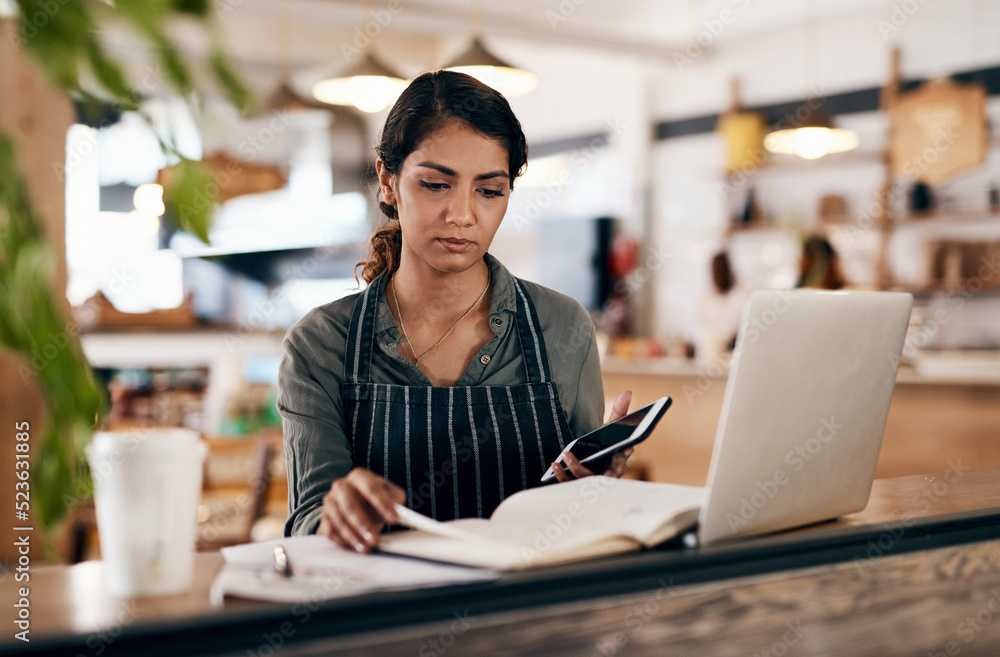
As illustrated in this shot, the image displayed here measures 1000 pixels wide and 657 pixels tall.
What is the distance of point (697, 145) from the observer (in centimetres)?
781

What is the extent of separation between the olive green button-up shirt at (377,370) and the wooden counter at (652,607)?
419mm

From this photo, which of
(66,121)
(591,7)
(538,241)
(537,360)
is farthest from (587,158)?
(537,360)

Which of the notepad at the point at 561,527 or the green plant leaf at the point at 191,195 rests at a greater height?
the green plant leaf at the point at 191,195

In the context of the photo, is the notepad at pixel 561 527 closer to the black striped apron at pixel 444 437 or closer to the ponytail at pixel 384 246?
the black striped apron at pixel 444 437

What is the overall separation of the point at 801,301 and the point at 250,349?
595 centimetres

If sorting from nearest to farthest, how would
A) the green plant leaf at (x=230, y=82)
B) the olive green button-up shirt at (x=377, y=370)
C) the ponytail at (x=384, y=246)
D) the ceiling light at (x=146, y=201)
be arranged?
the green plant leaf at (x=230, y=82), the olive green button-up shirt at (x=377, y=370), the ponytail at (x=384, y=246), the ceiling light at (x=146, y=201)

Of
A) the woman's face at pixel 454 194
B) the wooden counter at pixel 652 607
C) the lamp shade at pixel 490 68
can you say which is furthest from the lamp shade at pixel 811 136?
the wooden counter at pixel 652 607

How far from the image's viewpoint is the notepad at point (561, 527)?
951 millimetres

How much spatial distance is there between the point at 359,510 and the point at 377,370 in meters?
0.65

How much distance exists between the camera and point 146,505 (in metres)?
0.89

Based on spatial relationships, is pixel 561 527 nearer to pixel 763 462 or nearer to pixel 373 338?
pixel 763 462

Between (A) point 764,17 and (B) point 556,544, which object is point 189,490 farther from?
(A) point 764,17

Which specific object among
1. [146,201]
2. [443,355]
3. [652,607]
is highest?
[146,201]

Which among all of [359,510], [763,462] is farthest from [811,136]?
[359,510]
